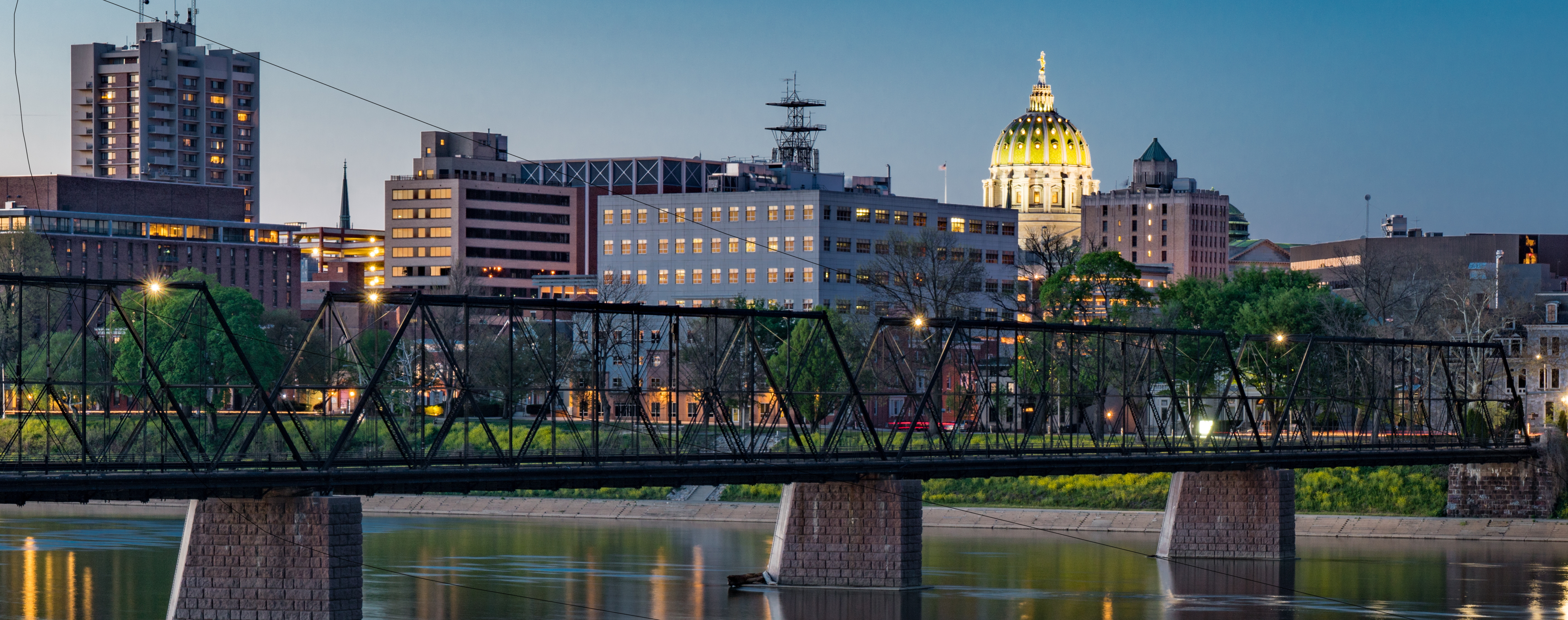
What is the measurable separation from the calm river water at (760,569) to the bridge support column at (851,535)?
0.73 m

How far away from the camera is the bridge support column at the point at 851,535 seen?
68375 millimetres

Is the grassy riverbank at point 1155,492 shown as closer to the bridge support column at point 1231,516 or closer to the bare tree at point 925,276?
the bare tree at point 925,276

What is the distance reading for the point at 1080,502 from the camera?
10519 cm

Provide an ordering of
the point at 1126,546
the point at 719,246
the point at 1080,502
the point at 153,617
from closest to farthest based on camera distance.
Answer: the point at 153,617 < the point at 1126,546 < the point at 1080,502 < the point at 719,246

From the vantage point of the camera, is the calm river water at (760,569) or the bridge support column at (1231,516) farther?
the bridge support column at (1231,516)

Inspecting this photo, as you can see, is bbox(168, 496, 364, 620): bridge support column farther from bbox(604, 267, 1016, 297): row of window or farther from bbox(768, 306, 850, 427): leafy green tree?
bbox(604, 267, 1016, 297): row of window

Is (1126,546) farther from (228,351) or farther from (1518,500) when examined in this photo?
(228,351)

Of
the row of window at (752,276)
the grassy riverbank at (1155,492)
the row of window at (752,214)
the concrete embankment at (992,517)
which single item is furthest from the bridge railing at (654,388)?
the row of window at (752,214)

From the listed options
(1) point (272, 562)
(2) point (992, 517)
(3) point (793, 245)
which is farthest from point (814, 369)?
(1) point (272, 562)

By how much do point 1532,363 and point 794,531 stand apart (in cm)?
7435

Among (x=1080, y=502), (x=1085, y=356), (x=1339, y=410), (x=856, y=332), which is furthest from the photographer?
(x=856, y=332)

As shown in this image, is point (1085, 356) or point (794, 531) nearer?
point (794, 531)

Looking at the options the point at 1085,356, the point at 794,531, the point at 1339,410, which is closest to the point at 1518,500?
the point at 1339,410

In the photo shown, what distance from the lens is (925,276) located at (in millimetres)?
135250
